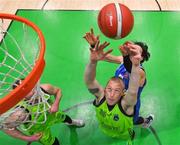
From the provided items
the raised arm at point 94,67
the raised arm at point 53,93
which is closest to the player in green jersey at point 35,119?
the raised arm at point 53,93

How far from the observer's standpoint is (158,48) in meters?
3.78

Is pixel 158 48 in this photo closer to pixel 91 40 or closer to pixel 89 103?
pixel 89 103

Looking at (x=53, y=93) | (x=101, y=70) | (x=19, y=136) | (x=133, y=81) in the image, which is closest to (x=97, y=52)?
(x=133, y=81)

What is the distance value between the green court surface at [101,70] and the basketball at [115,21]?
0.95 metres

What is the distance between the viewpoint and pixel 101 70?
3.54 meters

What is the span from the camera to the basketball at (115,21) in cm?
247

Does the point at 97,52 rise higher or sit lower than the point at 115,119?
higher

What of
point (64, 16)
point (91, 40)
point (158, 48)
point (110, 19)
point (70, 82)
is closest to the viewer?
point (91, 40)

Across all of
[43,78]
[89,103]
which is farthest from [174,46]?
[43,78]

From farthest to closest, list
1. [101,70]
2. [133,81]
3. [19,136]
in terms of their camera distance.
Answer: [101,70], [19,136], [133,81]

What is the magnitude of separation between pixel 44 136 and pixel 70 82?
3.27 ft

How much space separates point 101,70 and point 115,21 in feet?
3.75

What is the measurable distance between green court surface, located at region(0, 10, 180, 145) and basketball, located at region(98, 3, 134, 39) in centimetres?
95

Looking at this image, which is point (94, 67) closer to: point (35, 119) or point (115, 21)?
point (115, 21)
